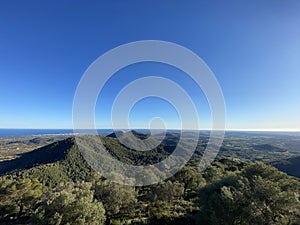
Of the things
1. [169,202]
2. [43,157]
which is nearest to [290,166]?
[169,202]

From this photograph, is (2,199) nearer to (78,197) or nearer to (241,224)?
(78,197)

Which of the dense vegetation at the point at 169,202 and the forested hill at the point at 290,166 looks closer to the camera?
the dense vegetation at the point at 169,202

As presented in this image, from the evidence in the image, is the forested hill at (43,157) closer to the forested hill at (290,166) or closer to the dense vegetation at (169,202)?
the dense vegetation at (169,202)

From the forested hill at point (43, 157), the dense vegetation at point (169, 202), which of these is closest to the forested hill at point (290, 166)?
the dense vegetation at point (169, 202)

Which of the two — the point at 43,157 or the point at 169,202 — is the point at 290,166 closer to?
the point at 169,202

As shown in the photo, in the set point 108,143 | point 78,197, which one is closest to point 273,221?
point 78,197

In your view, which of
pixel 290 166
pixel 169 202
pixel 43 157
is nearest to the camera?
pixel 169 202

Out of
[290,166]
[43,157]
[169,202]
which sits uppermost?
[169,202]

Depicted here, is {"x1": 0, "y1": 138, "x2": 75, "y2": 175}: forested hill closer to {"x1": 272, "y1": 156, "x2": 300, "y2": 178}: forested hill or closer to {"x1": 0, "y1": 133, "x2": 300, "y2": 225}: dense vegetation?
{"x1": 0, "y1": 133, "x2": 300, "y2": 225}: dense vegetation

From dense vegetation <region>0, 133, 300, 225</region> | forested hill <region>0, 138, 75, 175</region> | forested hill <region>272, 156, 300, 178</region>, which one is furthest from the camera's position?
forested hill <region>0, 138, 75, 175</region>

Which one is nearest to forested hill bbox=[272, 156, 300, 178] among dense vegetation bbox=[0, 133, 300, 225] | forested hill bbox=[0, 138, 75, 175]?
dense vegetation bbox=[0, 133, 300, 225]

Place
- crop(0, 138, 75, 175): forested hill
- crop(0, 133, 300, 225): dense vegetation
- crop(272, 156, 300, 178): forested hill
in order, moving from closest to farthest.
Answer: crop(0, 133, 300, 225): dense vegetation
crop(272, 156, 300, 178): forested hill
crop(0, 138, 75, 175): forested hill
